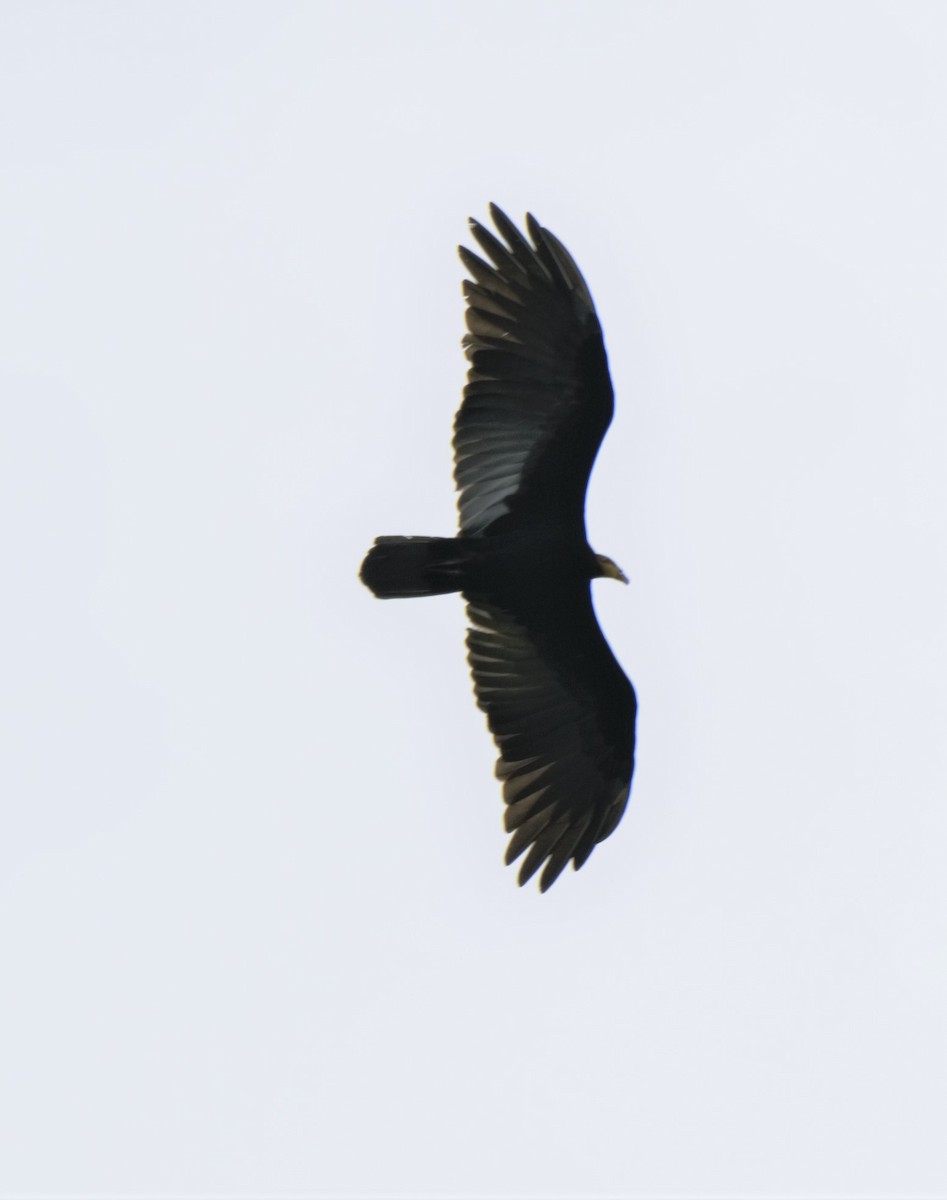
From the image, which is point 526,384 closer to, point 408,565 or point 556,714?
point 408,565

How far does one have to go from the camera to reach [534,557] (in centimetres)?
1527

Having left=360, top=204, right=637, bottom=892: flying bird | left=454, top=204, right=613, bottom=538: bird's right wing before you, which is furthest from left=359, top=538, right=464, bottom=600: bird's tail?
left=454, top=204, right=613, bottom=538: bird's right wing

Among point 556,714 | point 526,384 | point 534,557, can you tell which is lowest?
point 556,714

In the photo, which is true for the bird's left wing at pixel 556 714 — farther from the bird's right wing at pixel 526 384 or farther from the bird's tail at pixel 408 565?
the bird's right wing at pixel 526 384

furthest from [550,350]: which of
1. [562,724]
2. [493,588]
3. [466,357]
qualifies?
Result: [562,724]

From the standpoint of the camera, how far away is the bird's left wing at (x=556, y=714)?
15.7 m

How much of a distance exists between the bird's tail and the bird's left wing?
27.6 inches

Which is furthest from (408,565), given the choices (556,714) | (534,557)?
(556,714)

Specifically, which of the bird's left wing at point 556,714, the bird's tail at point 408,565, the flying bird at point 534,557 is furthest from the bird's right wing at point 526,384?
the bird's left wing at point 556,714

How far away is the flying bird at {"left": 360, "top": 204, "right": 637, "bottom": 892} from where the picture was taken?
48.2ft

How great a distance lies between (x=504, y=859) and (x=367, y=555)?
2294 mm

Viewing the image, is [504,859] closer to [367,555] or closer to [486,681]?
[486,681]

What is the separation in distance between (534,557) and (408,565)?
0.91 m

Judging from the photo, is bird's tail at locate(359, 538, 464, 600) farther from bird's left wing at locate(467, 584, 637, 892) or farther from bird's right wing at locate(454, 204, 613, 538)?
bird's left wing at locate(467, 584, 637, 892)
